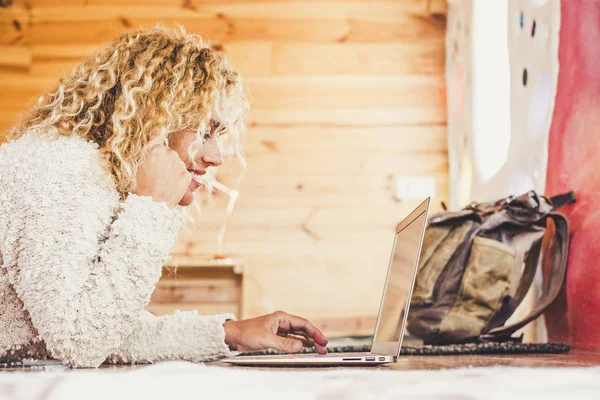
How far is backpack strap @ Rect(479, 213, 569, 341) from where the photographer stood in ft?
4.98

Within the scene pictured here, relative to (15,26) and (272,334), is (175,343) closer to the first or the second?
(272,334)

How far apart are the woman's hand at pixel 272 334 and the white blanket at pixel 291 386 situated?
0.54 metres

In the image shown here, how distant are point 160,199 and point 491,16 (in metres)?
1.73

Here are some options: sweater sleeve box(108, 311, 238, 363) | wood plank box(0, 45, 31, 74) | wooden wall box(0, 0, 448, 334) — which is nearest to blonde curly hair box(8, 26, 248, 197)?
sweater sleeve box(108, 311, 238, 363)

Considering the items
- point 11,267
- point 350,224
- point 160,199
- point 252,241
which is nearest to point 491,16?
point 350,224

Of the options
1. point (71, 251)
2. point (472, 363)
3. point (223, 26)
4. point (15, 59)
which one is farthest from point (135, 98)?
point (15, 59)

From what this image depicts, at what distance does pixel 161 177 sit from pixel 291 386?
64 centimetres

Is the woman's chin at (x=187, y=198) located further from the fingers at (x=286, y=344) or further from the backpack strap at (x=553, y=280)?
the backpack strap at (x=553, y=280)

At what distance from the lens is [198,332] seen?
1190mm

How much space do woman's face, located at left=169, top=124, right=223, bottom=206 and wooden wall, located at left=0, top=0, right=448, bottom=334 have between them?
5.54 ft

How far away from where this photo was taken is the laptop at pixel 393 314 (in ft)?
3.26

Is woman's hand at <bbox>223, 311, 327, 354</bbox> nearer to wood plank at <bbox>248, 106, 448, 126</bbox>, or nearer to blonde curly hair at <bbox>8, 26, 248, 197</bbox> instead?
blonde curly hair at <bbox>8, 26, 248, 197</bbox>

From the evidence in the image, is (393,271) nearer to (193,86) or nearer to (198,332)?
(198,332)

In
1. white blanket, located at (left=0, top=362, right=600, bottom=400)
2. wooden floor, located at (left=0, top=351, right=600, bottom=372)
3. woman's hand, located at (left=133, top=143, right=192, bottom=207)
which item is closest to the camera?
white blanket, located at (left=0, top=362, right=600, bottom=400)
